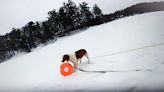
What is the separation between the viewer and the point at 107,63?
8.32ft

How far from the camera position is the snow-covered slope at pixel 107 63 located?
1919 millimetres

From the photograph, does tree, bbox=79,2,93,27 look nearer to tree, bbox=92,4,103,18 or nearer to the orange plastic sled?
tree, bbox=92,4,103,18

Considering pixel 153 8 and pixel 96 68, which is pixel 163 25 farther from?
pixel 96 68

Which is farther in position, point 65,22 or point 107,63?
point 65,22

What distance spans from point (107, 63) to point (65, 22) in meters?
1.06

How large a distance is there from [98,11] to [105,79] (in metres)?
1.12

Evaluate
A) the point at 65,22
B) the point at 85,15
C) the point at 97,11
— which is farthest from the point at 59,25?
the point at 97,11

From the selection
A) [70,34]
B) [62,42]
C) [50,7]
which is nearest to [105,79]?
[70,34]

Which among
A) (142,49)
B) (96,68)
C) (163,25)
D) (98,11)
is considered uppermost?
(98,11)

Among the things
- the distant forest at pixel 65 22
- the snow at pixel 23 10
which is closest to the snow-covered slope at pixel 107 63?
the distant forest at pixel 65 22

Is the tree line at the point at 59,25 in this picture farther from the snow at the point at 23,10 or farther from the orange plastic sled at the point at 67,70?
the orange plastic sled at the point at 67,70

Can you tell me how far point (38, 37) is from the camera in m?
3.86

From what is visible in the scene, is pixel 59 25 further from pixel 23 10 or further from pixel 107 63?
pixel 107 63

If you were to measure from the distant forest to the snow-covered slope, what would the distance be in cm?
16
